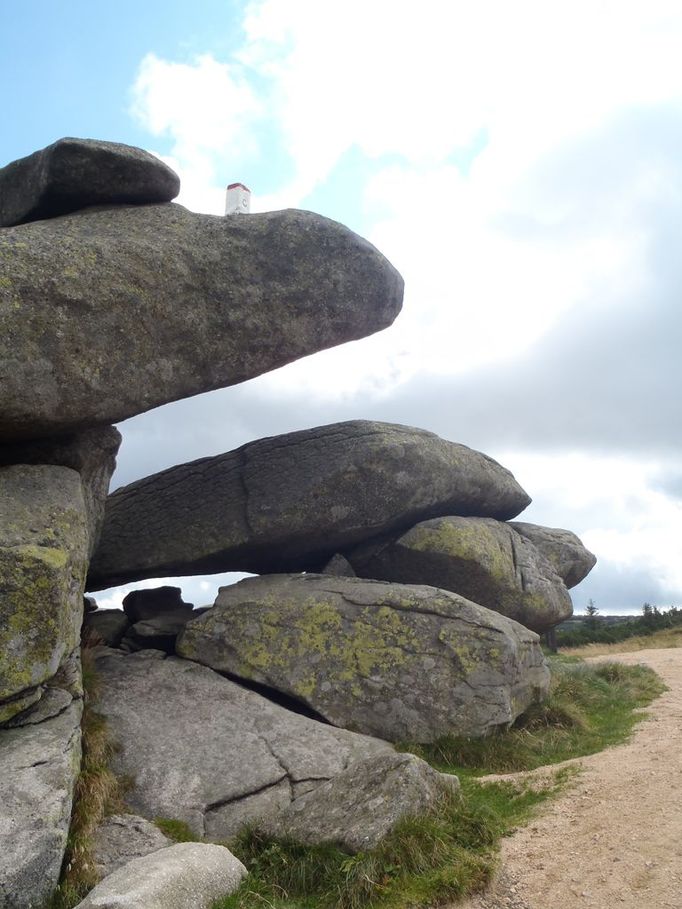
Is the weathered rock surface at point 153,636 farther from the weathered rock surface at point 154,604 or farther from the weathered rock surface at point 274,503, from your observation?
the weathered rock surface at point 274,503

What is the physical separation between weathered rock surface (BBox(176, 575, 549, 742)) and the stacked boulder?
222 cm

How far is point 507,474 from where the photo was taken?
71.6ft

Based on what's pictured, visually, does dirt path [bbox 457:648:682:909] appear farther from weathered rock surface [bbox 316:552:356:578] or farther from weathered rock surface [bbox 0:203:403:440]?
weathered rock surface [bbox 0:203:403:440]

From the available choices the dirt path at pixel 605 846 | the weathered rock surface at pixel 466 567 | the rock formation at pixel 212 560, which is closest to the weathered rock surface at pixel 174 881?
the rock formation at pixel 212 560

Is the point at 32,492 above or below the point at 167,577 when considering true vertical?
above

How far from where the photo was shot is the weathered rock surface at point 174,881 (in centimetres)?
725

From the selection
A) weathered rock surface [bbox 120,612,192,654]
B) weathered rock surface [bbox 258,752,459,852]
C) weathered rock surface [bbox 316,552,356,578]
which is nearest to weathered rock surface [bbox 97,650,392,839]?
weathered rock surface [bbox 258,752,459,852]

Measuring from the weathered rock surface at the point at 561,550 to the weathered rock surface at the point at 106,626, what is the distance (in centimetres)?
1030

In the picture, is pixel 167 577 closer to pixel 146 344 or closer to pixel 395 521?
pixel 395 521

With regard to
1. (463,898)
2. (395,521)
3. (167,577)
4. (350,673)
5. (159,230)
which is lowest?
(463,898)

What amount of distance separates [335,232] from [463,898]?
1186 cm

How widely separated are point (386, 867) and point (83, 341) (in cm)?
886

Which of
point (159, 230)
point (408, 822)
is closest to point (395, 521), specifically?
point (159, 230)

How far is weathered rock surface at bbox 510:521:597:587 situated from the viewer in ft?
70.0
